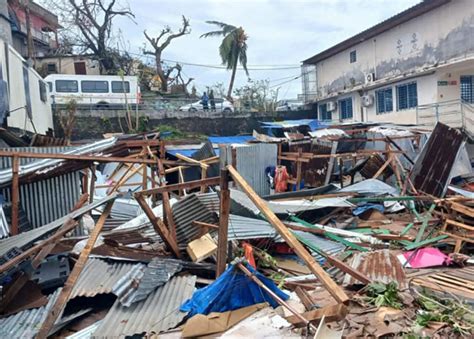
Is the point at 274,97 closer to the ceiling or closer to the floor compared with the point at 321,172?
closer to the ceiling

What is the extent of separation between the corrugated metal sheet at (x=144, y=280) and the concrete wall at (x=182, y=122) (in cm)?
1677

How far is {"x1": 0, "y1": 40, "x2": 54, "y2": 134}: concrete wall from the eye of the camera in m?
11.4

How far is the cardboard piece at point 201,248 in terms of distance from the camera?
5.27 meters

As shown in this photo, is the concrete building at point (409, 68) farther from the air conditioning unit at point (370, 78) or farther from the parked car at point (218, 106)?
the parked car at point (218, 106)

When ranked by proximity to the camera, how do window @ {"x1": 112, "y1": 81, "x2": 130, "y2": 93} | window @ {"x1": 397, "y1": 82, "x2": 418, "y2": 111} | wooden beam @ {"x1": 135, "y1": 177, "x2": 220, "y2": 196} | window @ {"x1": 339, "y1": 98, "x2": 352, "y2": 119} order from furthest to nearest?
window @ {"x1": 339, "y1": 98, "x2": 352, "y2": 119} < window @ {"x1": 112, "y1": 81, "x2": 130, "y2": 93} < window @ {"x1": 397, "y1": 82, "x2": 418, "y2": 111} < wooden beam @ {"x1": 135, "y1": 177, "x2": 220, "y2": 196}

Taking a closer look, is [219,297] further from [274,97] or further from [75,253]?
[274,97]

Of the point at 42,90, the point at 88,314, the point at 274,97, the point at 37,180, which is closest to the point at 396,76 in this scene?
the point at 274,97

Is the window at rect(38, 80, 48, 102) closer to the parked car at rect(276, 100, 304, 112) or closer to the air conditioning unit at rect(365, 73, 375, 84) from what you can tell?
the parked car at rect(276, 100, 304, 112)

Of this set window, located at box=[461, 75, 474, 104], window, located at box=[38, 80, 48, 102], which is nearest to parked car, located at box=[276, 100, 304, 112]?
window, located at box=[461, 75, 474, 104]

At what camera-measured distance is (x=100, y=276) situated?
4.76 m

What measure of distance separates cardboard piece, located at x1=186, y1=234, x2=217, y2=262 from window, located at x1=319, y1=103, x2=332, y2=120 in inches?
941

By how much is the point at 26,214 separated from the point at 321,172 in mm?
9185

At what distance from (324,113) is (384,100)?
5.74 meters

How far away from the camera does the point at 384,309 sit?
3762 millimetres
